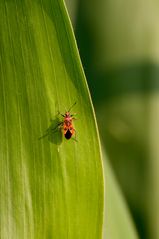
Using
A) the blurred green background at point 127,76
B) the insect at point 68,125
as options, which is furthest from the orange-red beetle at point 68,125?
the blurred green background at point 127,76

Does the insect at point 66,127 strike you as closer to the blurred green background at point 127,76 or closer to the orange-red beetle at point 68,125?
the orange-red beetle at point 68,125

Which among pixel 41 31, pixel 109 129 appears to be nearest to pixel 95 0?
pixel 109 129

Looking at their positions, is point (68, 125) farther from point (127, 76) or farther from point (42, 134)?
point (127, 76)

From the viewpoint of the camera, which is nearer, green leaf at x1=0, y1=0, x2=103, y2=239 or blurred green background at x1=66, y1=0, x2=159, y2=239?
green leaf at x1=0, y1=0, x2=103, y2=239

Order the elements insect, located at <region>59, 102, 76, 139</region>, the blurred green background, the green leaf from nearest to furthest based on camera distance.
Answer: the green leaf, insect, located at <region>59, 102, 76, 139</region>, the blurred green background

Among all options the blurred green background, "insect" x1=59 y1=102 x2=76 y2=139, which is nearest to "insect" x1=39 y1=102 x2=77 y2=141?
"insect" x1=59 y1=102 x2=76 y2=139

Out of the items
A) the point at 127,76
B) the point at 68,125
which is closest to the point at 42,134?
the point at 68,125

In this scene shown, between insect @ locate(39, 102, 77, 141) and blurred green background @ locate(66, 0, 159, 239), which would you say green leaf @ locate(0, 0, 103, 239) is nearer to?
insect @ locate(39, 102, 77, 141)
